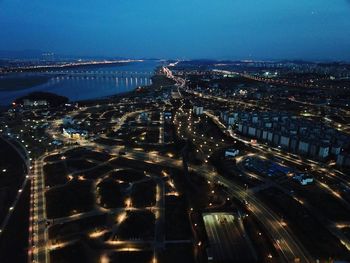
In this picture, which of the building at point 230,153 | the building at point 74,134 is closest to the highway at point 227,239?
the building at point 230,153

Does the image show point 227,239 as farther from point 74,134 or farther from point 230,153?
point 74,134

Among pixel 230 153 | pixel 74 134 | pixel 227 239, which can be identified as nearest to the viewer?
pixel 227 239

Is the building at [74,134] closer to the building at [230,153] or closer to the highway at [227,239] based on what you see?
the building at [230,153]

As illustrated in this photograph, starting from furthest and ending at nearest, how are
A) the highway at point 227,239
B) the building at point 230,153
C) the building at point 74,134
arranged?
the building at point 74,134
the building at point 230,153
the highway at point 227,239

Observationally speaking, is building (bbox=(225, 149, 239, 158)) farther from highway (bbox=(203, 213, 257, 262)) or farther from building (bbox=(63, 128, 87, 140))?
building (bbox=(63, 128, 87, 140))

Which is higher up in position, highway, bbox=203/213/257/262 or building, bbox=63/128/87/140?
highway, bbox=203/213/257/262

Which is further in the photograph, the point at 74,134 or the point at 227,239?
the point at 74,134

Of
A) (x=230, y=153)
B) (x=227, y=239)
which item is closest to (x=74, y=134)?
(x=230, y=153)

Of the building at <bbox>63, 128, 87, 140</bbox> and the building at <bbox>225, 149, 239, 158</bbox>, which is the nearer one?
the building at <bbox>225, 149, 239, 158</bbox>

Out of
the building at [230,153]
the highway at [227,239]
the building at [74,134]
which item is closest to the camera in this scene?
the highway at [227,239]

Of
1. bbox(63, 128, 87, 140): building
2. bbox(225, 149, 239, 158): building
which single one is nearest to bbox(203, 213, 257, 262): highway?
bbox(225, 149, 239, 158): building

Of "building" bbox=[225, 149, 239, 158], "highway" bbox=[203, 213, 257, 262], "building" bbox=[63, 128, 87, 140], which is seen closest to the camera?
"highway" bbox=[203, 213, 257, 262]
